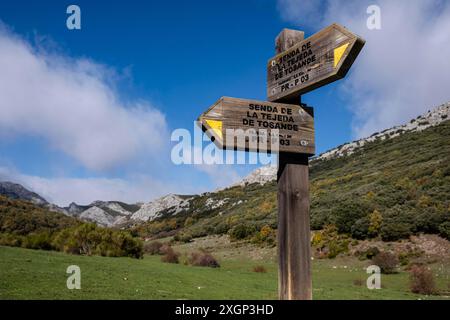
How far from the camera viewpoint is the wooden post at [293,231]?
12.1ft

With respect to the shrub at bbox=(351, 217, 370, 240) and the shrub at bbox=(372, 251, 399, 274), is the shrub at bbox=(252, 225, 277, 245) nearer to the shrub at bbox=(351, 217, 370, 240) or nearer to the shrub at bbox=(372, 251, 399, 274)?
the shrub at bbox=(351, 217, 370, 240)

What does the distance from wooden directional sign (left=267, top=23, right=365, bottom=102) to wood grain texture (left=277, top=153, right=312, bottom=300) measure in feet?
2.74

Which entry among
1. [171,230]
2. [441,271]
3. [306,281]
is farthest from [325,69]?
[171,230]

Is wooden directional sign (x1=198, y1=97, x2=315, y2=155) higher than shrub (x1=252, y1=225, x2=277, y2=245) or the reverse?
higher

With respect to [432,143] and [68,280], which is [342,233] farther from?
[432,143]

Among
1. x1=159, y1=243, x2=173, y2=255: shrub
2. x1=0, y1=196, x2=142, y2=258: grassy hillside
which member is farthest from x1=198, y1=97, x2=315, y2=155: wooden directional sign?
x1=159, y1=243, x2=173, y2=255: shrub

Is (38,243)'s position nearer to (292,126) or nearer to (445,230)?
(292,126)

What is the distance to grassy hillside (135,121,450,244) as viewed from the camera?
1213 inches

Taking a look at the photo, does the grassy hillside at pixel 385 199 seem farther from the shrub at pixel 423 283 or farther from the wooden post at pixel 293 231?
the wooden post at pixel 293 231

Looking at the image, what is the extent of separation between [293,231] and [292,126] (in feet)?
3.54

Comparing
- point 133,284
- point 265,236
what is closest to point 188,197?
point 265,236

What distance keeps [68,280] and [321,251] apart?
23.2 meters

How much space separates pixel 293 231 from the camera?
3.73 metres

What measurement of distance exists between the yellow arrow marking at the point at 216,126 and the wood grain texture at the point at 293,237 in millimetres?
761
